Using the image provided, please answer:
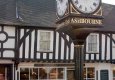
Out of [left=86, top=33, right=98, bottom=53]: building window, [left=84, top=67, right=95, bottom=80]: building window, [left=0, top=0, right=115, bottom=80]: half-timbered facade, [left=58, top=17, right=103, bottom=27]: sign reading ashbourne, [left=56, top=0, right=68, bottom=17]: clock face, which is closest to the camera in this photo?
[left=58, top=17, right=103, bottom=27]: sign reading ashbourne

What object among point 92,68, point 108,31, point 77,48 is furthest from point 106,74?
point 77,48

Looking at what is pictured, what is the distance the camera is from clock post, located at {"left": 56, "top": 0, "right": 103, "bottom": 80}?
13.5 ft

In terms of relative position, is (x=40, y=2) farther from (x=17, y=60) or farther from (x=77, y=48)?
(x=77, y=48)

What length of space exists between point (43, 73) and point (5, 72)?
2434 millimetres

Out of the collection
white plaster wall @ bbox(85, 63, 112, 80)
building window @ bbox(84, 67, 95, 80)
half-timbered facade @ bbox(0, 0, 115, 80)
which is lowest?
building window @ bbox(84, 67, 95, 80)

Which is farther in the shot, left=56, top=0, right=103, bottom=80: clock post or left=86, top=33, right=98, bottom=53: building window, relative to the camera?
left=86, top=33, right=98, bottom=53: building window

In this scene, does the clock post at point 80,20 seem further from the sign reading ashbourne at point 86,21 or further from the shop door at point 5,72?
the shop door at point 5,72

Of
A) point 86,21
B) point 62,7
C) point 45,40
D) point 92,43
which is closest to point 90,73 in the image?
point 92,43

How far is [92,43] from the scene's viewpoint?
2062 centimetres

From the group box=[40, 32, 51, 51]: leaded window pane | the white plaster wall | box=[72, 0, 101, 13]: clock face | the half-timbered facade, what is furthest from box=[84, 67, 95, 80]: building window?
box=[72, 0, 101, 13]: clock face

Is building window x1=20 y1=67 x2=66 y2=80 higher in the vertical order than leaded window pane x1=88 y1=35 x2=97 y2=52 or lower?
lower

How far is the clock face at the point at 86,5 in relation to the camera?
4.17m

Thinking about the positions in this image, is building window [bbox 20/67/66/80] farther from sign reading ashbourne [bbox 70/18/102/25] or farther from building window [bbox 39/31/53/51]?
sign reading ashbourne [bbox 70/18/102/25]

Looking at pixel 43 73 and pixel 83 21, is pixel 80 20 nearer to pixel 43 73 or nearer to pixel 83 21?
pixel 83 21
